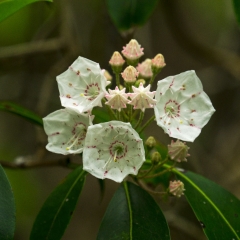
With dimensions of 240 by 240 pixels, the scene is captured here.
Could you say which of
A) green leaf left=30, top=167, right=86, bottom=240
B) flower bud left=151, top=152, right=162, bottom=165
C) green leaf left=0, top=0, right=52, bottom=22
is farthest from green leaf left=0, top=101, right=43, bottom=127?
flower bud left=151, top=152, right=162, bottom=165

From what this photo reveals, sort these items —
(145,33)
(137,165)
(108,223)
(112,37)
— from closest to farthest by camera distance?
(137,165), (108,223), (112,37), (145,33)

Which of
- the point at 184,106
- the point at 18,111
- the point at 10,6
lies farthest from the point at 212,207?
the point at 10,6

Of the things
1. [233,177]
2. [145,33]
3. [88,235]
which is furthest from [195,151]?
[88,235]

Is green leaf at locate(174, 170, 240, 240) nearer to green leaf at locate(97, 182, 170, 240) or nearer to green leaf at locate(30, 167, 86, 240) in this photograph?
green leaf at locate(97, 182, 170, 240)

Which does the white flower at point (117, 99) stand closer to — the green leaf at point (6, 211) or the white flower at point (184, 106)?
the white flower at point (184, 106)

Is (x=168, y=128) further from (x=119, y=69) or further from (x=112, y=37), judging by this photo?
(x=112, y=37)

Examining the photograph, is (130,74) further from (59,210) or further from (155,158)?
(59,210)

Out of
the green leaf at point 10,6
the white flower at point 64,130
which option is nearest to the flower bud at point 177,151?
the white flower at point 64,130
